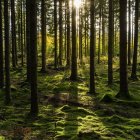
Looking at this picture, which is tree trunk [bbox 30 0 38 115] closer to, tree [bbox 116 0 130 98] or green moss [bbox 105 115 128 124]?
green moss [bbox 105 115 128 124]

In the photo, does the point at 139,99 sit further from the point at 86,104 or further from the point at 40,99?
the point at 40,99

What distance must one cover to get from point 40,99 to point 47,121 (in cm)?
466

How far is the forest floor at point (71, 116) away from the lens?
36.0ft

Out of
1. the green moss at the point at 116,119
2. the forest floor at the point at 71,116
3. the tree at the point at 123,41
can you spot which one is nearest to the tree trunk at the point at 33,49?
the forest floor at the point at 71,116

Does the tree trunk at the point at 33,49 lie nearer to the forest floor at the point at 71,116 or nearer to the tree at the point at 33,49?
the tree at the point at 33,49

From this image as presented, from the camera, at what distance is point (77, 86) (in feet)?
69.2

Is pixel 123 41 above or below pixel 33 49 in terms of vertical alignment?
above

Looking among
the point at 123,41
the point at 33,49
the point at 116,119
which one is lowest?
the point at 116,119

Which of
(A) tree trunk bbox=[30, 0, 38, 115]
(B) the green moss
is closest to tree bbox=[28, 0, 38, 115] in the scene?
(A) tree trunk bbox=[30, 0, 38, 115]

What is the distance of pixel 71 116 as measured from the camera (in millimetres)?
13383

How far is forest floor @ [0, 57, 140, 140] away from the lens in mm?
10961

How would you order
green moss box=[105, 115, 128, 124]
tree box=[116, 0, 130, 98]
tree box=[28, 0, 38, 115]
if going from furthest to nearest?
1. tree box=[116, 0, 130, 98]
2. tree box=[28, 0, 38, 115]
3. green moss box=[105, 115, 128, 124]

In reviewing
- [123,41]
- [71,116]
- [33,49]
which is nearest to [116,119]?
[71,116]

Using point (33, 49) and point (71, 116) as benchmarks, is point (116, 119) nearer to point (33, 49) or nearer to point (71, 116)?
point (71, 116)
